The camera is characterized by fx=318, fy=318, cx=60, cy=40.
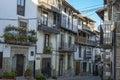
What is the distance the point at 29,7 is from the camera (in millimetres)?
34219

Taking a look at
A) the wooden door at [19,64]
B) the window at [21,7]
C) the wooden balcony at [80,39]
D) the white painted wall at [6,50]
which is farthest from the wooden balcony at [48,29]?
the wooden balcony at [80,39]

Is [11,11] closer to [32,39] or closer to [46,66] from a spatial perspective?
[32,39]

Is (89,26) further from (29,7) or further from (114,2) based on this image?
(114,2)

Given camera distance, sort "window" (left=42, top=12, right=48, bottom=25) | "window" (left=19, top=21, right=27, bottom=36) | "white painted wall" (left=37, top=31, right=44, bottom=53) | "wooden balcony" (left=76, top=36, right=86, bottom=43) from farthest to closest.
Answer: "wooden balcony" (left=76, top=36, right=86, bottom=43) → "window" (left=42, top=12, right=48, bottom=25) → "white painted wall" (left=37, top=31, right=44, bottom=53) → "window" (left=19, top=21, right=27, bottom=36)

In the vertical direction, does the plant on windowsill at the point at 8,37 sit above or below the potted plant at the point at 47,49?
above

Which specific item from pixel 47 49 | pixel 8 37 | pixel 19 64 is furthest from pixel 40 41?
pixel 8 37

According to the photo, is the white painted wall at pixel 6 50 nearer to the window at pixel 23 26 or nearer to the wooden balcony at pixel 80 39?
the window at pixel 23 26

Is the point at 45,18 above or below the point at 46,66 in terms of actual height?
above

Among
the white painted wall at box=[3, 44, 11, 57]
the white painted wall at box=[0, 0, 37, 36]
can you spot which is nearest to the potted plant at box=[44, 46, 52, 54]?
the white painted wall at box=[0, 0, 37, 36]

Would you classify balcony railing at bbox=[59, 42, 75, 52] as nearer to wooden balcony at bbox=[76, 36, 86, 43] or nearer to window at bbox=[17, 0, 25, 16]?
wooden balcony at bbox=[76, 36, 86, 43]

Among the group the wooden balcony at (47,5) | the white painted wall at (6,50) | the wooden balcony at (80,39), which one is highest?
the wooden balcony at (47,5)

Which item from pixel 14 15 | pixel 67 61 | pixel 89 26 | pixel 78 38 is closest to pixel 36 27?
pixel 14 15

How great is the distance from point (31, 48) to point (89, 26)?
95.5ft

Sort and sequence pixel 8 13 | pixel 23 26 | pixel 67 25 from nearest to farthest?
pixel 8 13 < pixel 23 26 < pixel 67 25
